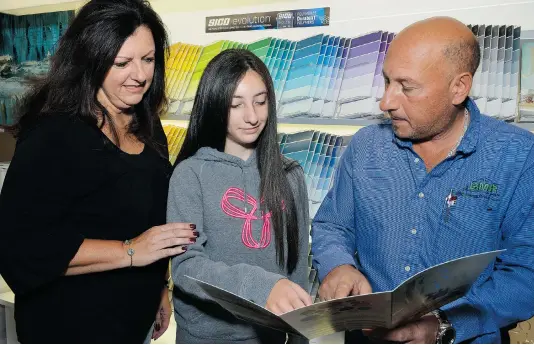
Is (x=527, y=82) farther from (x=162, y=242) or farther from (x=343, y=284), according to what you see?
(x=162, y=242)

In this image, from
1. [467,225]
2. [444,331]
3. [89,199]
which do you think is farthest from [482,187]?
[89,199]

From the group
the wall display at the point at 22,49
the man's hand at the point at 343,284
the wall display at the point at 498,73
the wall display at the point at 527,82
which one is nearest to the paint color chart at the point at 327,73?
the wall display at the point at 498,73

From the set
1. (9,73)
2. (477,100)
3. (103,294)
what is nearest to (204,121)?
(103,294)

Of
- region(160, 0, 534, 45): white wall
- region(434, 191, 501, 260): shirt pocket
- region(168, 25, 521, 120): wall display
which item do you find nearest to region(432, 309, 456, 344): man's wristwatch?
region(434, 191, 501, 260): shirt pocket

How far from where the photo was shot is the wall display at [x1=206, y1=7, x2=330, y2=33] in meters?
2.76

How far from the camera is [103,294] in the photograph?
1650 millimetres

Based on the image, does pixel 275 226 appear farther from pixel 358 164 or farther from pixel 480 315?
pixel 480 315

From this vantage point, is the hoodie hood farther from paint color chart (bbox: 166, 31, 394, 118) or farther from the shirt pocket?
paint color chart (bbox: 166, 31, 394, 118)

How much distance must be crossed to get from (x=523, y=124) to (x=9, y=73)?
3.14 m

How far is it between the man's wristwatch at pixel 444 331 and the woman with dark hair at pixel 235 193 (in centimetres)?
46

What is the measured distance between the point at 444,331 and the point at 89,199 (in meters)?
1.04

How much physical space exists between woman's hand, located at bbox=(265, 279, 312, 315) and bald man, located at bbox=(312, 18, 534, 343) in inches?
7.8

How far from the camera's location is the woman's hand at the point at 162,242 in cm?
146

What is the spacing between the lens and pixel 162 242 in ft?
4.94
